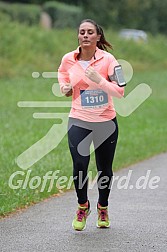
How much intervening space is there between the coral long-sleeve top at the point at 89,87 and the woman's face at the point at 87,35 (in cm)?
12

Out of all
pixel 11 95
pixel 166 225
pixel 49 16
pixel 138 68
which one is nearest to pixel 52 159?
pixel 166 225

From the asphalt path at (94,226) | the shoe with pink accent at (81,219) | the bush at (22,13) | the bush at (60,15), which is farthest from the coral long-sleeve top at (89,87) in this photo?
the bush at (60,15)

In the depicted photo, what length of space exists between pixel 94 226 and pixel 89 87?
150cm

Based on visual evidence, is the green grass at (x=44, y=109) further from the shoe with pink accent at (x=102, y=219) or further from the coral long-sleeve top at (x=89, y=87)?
the coral long-sleeve top at (x=89, y=87)

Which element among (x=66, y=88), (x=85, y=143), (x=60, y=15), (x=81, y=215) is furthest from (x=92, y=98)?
(x=60, y=15)

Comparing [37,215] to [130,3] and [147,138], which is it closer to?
[147,138]

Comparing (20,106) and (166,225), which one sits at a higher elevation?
(166,225)

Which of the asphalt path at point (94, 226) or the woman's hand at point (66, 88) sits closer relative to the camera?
the asphalt path at point (94, 226)

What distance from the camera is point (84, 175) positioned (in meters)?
7.67

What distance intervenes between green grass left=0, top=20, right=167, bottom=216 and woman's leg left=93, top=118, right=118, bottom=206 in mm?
1409

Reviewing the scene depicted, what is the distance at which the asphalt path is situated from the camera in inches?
280

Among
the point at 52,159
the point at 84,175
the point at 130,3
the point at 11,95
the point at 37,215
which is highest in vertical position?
the point at 84,175

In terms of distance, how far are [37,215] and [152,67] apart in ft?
119

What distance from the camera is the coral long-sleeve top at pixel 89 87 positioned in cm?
751
